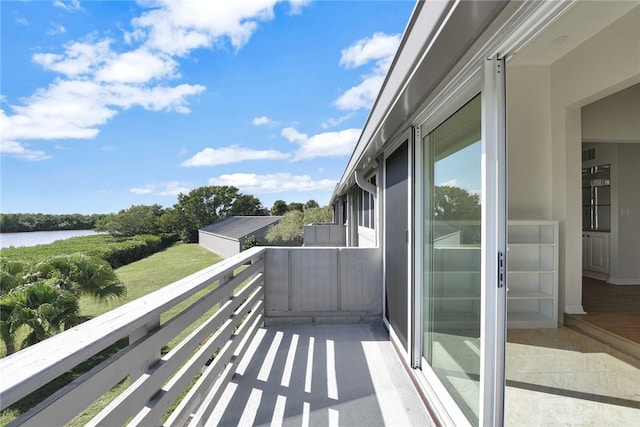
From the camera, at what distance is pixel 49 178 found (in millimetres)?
21781

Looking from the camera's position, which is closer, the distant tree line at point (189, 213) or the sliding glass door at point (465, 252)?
the sliding glass door at point (465, 252)

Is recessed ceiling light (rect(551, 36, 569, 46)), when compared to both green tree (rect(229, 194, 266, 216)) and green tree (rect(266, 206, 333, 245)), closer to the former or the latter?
green tree (rect(266, 206, 333, 245))

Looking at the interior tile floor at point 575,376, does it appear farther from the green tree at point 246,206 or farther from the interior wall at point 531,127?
the green tree at point 246,206

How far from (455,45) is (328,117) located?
1339 cm

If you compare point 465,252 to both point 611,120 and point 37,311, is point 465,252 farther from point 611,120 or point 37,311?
point 37,311

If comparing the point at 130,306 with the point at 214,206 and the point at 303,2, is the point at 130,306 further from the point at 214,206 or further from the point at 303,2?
the point at 214,206

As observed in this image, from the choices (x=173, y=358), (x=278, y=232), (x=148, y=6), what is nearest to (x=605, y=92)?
(x=173, y=358)

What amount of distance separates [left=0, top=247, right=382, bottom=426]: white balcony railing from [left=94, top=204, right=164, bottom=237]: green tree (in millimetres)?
33354

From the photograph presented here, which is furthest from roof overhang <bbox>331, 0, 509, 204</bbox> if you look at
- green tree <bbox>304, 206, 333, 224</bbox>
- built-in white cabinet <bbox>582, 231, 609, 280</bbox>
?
green tree <bbox>304, 206, 333, 224</bbox>

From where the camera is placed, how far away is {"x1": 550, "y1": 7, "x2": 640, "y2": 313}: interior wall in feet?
10.3

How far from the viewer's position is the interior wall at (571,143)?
3.14 meters

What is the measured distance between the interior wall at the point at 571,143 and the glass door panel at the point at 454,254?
2.30 m

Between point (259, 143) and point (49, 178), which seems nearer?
point (49, 178)

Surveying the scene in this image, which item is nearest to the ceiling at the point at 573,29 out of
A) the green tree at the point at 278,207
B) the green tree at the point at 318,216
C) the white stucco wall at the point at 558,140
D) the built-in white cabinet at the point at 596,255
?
the white stucco wall at the point at 558,140
